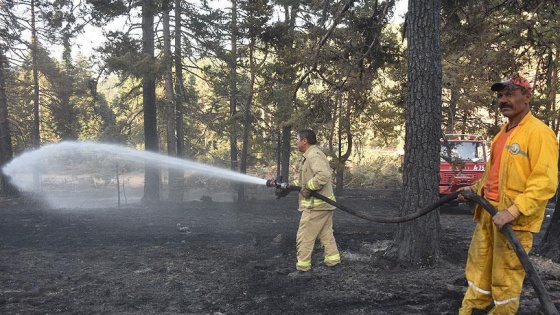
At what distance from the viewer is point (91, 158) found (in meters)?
40.1

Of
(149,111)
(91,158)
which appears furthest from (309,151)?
(91,158)

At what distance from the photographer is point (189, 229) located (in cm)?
949

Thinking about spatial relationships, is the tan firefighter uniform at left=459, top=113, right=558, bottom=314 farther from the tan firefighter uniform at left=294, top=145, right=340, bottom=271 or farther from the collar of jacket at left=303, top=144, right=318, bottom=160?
the collar of jacket at left=303, top=144, right=318, bottom=160

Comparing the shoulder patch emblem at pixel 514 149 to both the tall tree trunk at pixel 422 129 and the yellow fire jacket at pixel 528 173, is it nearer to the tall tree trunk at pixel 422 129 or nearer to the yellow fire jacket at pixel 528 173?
the yellow fire jacket at pixel 528 173

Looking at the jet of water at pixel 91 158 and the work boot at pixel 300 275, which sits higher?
the jet of water at pixel 91 158

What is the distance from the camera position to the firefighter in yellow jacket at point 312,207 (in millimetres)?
5836

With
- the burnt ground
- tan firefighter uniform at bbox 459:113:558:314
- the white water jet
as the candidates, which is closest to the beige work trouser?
the burnt ground

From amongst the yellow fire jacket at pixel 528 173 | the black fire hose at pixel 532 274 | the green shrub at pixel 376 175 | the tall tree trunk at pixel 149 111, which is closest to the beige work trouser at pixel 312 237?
the yellow fire jacket at pixel 528 173

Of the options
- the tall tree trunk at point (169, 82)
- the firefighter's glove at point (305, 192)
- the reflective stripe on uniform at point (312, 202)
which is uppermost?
the tall tree trunk at point (169, 82)

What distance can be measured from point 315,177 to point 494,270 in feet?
9.04

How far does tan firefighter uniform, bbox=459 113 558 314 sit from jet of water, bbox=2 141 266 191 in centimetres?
354

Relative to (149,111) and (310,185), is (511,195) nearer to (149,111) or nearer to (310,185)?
(310,185)

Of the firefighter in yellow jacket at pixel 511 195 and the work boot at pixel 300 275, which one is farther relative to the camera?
the work boot at pixel 300 275

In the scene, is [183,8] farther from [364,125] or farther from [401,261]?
[401,261]
